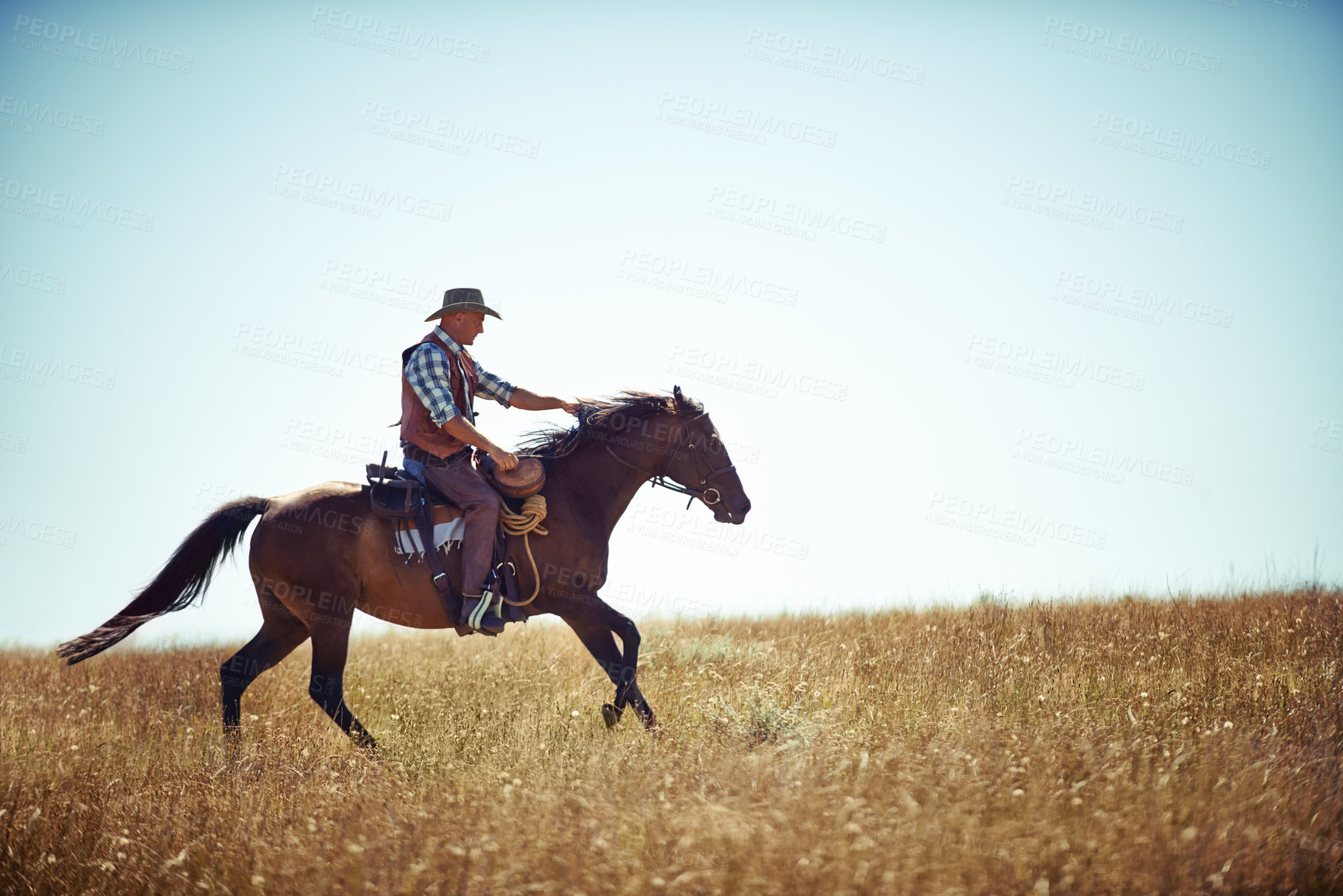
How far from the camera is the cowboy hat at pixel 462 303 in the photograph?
711 centimetres

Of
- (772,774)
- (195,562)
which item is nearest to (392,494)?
(195,562)

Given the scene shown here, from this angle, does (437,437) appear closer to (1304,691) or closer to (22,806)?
(22,806)

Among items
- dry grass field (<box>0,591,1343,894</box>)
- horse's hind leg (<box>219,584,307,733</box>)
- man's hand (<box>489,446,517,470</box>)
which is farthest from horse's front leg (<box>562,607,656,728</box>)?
horse's hind leg (<box>219,584,307,733</box>)

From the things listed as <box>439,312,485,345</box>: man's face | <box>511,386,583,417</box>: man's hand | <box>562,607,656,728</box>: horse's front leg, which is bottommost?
<box>562,607,656,728</box>: horse's front leg

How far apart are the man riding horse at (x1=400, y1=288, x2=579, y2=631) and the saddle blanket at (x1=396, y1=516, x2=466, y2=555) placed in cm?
11

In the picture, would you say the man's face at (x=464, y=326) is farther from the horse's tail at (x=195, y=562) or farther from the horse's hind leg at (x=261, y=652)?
the horse's hind leg at (x=261, y=652)

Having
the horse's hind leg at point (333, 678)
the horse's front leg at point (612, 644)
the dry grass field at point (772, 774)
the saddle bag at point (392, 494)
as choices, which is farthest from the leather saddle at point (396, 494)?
the dry grass field at point (772, 774)

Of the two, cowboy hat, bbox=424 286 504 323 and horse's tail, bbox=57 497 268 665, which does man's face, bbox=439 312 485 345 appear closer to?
cowboy hat, bbox=424 286 504 323

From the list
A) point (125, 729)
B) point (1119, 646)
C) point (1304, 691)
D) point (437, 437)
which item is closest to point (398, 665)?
point (125, 729)

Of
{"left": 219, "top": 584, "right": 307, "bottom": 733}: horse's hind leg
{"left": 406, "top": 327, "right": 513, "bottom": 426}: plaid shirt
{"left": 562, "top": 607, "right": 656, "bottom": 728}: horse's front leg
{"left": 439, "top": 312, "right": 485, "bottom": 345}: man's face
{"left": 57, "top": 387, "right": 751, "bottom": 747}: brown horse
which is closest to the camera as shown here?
{"left": 562, "top": 607, "right": 656, "bottom": 728}: horse's front leg

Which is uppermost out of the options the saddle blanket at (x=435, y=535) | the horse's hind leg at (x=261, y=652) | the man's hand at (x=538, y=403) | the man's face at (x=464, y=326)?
the man's face at (x=464, y=326)

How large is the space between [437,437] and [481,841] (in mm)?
3759

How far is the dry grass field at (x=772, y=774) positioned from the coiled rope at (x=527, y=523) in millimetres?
1045

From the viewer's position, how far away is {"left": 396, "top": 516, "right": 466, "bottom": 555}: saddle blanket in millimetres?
6836
